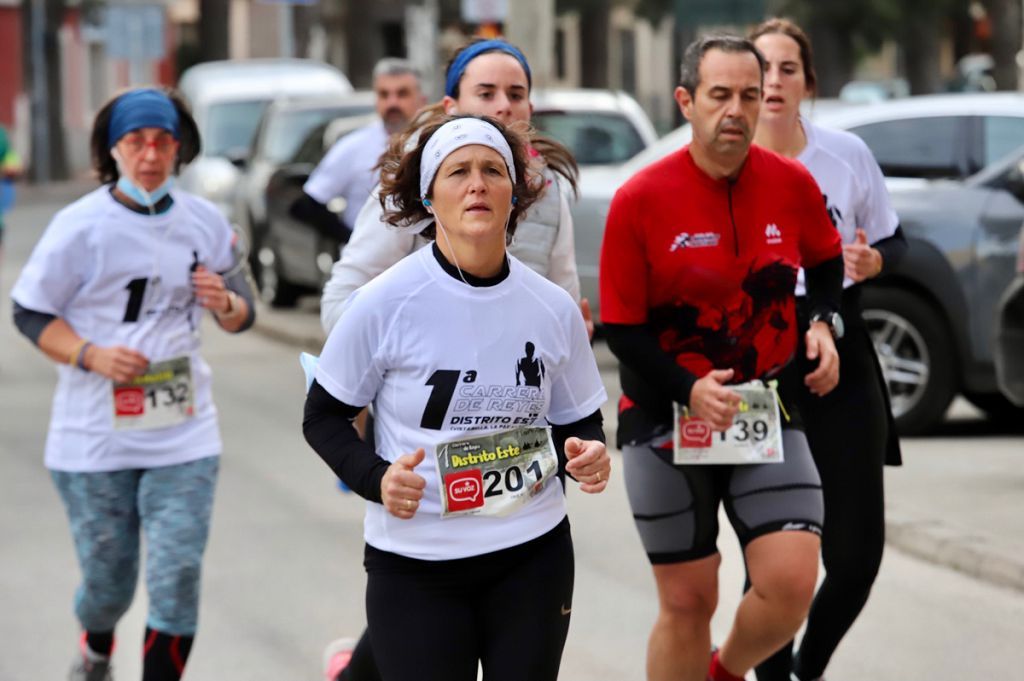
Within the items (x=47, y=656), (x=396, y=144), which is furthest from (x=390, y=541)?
(x=47, y=656)

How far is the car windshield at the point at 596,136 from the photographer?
15.4 meters

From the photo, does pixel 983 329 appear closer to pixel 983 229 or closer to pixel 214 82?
pixel 983 229

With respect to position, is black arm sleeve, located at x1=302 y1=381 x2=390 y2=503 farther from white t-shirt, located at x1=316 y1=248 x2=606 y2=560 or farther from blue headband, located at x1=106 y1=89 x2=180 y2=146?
blue headband, located at x1=106 y1=89 x2=180 y2=146

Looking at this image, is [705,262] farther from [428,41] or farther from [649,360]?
[428,41]

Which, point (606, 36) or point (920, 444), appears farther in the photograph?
point (606, 36)

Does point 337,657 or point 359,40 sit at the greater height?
point 359,40

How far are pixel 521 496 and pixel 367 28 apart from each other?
35684 mm

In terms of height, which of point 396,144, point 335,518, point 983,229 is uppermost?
point 396,144

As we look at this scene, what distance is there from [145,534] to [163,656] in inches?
14.2

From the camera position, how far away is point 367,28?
129 ft

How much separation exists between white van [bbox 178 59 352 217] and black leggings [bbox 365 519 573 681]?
14.3 metres

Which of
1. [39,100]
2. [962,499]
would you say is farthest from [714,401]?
[39,100]

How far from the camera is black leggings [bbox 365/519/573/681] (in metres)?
4.11

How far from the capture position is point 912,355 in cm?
1091
